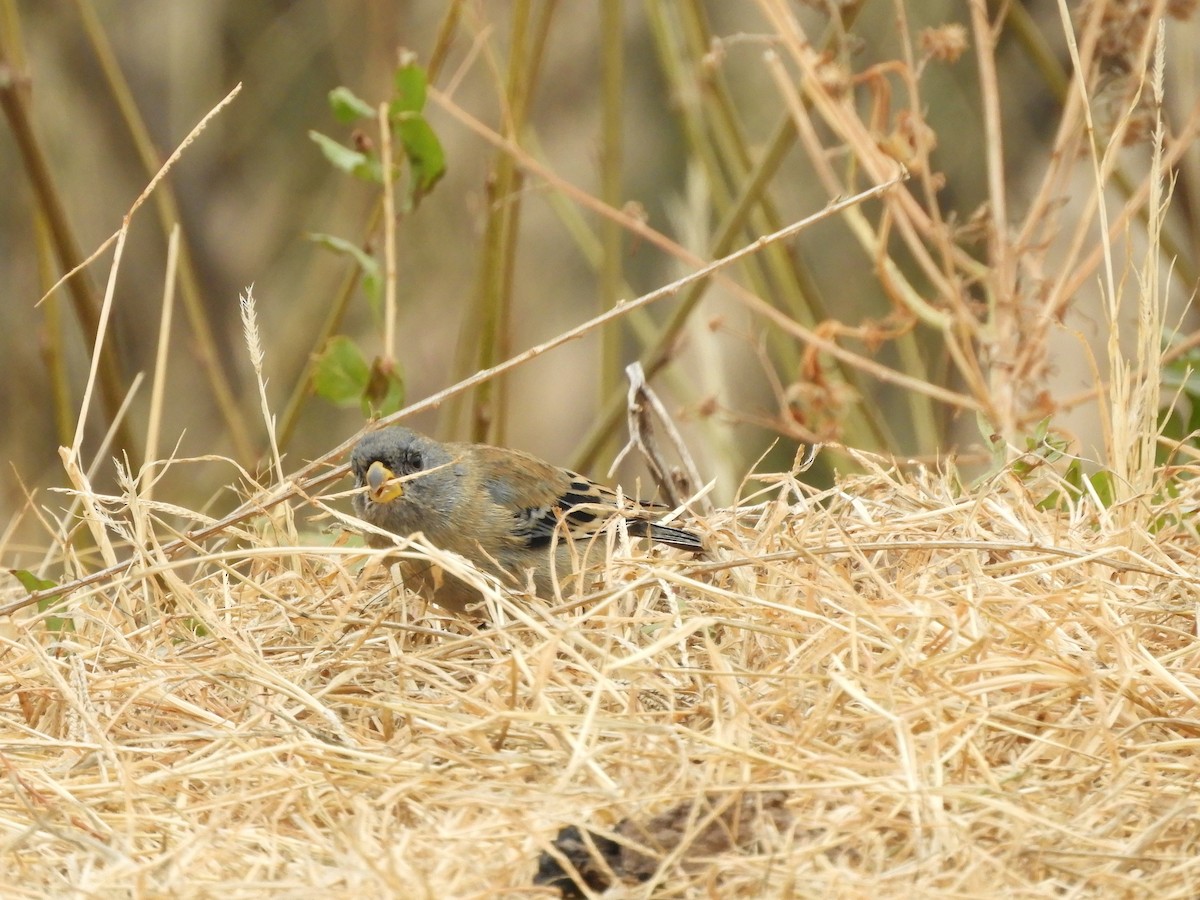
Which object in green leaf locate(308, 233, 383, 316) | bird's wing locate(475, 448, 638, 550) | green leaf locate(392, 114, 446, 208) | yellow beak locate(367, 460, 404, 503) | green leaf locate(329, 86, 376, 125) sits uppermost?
green leaf locate(329, 86, 376, 125)

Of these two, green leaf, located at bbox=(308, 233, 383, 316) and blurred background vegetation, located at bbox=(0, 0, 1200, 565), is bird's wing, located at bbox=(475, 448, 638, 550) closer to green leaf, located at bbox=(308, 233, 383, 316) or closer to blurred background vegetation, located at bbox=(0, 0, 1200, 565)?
green leaf, located at bbox=(308, 233, 383, 316)

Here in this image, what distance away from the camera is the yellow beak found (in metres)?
3.26

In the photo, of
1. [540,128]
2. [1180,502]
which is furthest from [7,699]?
[540,128]

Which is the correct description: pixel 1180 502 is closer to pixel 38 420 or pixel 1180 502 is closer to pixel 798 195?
pixel 798 195

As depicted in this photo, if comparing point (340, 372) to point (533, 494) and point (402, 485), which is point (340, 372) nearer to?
point (402, 485)

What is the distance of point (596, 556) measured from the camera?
3.73m

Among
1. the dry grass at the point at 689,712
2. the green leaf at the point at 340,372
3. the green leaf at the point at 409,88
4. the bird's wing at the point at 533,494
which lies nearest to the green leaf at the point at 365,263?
the green leaf at the point at 340,372

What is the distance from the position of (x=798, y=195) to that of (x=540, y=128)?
1.42m

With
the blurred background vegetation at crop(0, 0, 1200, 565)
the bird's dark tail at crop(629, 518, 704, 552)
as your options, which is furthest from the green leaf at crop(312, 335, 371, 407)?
the bird's dark tail at crop(629, 518, 704, 552)

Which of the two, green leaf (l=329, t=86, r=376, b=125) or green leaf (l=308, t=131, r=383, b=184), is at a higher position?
green leaf (l=329, t=86, r=376, b=125)

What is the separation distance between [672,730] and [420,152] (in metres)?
2.31

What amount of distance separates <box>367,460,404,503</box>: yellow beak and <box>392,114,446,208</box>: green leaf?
0.83 m

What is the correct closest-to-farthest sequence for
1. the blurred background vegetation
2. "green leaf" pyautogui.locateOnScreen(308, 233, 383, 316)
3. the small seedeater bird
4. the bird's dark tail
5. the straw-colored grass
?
the straw-colored grass < the bird's dark tail < the small seedeater bird < "green leaf" pyautogui.locateOnScreen(308, 233, 383, 316) < the blurred background vegetation

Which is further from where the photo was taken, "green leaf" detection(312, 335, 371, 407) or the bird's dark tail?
"green leaf" detection(312, 335, 371, 407)
